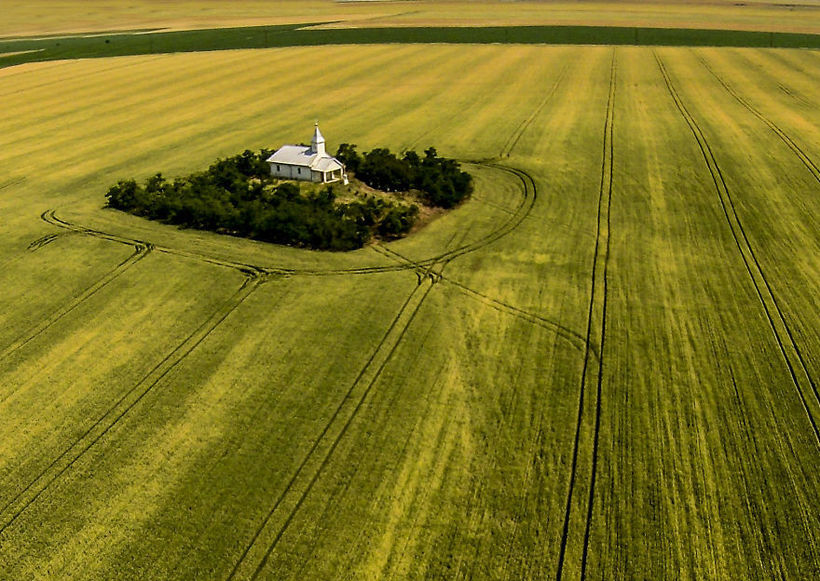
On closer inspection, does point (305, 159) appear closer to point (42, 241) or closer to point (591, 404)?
point (42, 241)

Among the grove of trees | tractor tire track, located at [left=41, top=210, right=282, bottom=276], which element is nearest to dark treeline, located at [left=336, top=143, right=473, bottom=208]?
the grove of trees

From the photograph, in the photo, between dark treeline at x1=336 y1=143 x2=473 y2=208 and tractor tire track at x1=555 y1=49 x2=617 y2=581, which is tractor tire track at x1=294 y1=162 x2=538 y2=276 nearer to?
dark treeline at x1=336 y1=143 x2=473 y2=208

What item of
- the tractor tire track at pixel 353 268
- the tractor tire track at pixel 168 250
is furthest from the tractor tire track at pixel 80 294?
the tractor tire track at pixel 353 268

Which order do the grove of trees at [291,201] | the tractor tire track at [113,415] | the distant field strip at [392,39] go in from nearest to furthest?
the tractor tire track at [113,415] → the grove of trees at [291,201] → the distant field strip at [392,39]

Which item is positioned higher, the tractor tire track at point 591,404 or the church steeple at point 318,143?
the church steeple at point 318,143

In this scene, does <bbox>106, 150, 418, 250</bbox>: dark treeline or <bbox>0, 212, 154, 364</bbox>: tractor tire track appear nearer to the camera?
<bbox>0, 212, 154, 364</bbox>: tractor tire track

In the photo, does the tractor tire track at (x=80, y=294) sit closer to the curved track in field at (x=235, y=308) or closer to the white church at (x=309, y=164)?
the curved track in field at (x=235, y=308)
